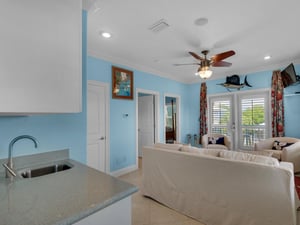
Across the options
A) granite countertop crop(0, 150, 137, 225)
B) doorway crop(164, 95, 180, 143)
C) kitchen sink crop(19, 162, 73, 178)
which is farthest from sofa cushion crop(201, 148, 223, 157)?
doorway crop(164, 95, 180, 143)

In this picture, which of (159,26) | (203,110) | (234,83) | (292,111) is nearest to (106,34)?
(159,26)

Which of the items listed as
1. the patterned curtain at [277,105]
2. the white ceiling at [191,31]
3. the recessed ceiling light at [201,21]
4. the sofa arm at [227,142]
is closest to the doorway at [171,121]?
the sofa arm at [227,142]

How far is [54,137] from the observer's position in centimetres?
167

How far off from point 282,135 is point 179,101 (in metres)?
2.91

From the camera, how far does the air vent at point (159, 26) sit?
2.38m

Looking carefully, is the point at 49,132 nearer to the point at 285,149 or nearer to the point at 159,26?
the point at 159,26

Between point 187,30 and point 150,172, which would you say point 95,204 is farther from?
point 187,30

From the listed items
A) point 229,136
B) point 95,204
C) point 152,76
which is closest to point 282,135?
point 229,136

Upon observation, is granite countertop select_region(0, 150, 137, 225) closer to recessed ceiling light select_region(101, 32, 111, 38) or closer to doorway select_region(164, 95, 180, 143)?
→ recessed ceiling light select_region(101, 32, 111, 38)

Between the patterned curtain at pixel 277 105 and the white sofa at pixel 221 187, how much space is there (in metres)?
2.84

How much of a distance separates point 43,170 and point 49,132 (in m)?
0.35

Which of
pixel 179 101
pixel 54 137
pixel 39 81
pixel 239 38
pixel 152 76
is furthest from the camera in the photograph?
pixel 179 101

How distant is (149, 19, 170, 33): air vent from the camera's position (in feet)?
7.82

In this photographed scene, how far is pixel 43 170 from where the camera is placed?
151cm
